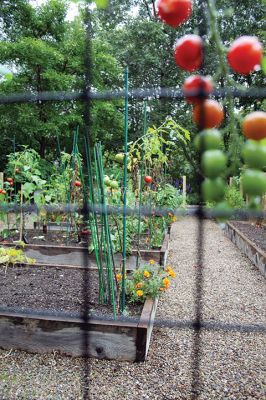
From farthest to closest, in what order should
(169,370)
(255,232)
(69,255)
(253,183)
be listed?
(255,232) < (69,255) < (169,370) < (253,183)

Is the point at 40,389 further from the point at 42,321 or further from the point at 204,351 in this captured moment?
the point at 204,351

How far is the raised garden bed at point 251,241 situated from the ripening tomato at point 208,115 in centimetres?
323

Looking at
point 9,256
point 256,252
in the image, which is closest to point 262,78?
point 9,256

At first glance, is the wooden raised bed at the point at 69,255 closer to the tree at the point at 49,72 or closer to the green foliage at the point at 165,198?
the green foliage at the point at 165,198

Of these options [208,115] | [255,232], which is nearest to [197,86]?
[208,115]

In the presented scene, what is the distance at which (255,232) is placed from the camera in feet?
15.6

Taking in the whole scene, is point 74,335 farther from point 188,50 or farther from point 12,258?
point 188,50

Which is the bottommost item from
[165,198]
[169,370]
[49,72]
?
[169,370]

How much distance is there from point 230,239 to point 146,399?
3879mm

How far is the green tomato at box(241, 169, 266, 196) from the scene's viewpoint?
17cm

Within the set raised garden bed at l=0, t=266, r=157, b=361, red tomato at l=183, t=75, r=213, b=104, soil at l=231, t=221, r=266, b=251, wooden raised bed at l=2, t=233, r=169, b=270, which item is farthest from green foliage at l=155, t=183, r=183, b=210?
red tomato at l=183, t=75, r=213, b=104

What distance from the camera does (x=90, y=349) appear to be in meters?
1.70

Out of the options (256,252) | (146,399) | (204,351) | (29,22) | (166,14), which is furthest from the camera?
(29,22)

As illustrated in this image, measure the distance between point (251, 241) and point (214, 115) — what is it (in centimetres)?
411
